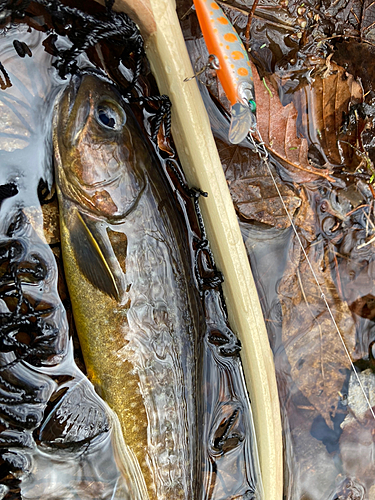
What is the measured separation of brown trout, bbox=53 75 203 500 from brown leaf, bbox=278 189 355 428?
30.5 inches

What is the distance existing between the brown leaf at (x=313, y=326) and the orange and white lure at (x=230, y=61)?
98 cm

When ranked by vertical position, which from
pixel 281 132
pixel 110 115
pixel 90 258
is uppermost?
pixel 110 115

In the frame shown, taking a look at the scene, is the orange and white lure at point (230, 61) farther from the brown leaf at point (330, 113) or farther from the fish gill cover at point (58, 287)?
the brown leaf at point (330, 113)

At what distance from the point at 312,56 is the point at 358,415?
8.53ft

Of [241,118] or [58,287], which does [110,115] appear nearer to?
[241,118]

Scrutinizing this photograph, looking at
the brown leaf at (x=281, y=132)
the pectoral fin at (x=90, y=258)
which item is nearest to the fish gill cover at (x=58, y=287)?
the pectoral fin at (x=90, y=258)

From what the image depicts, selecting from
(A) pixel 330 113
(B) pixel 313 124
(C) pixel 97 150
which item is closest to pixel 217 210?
(C) pixel 97 150

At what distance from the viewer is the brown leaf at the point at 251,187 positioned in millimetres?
2510

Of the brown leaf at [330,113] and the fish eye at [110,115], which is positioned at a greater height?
the fish eye at [110,115]

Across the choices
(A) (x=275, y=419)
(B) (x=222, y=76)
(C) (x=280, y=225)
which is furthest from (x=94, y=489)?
Result: (B) (x=222, y=76)

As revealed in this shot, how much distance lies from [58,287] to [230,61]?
1.64 meters

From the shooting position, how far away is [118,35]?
2131mm

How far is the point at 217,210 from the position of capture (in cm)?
218

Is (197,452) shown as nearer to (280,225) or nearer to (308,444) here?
(308,444)
